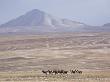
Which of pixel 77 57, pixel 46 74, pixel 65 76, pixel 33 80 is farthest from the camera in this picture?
pixel 77 57

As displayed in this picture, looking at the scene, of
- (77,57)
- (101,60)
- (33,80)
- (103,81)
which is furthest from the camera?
(77,57)

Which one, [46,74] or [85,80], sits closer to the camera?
[85,80]

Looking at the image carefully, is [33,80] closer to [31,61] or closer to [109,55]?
[31,61]

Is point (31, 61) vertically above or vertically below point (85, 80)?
below

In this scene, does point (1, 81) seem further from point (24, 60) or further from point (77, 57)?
point (77, 57)

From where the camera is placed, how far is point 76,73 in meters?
43.2

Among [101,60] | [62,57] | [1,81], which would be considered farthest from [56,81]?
[62,57]

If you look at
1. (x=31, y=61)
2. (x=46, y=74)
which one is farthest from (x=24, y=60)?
(x=46, y=74)

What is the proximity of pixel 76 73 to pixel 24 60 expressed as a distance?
89.8ft

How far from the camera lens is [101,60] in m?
66.1

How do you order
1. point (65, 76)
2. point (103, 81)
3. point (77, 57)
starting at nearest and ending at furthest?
point (103, 81) < point (65, 76) < point (77, 57)

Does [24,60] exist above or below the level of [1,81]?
below

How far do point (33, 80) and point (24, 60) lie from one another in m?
31.9

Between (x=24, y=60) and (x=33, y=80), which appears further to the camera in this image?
(x=24, y=60)
